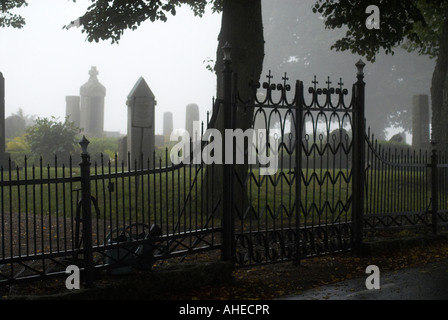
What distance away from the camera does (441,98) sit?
17.4 m

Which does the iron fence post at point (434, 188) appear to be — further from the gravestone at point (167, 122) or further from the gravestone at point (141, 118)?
the gravestone at point (167, 122)

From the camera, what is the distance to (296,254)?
26.6 feet

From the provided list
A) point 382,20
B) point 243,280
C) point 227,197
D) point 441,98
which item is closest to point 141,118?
point 382,20

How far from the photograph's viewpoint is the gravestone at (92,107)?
32281 mm

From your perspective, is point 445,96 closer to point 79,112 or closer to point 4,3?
point 4,3

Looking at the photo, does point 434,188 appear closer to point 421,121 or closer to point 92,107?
point 421,121

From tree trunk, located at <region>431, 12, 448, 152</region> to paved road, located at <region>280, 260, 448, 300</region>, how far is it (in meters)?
9.84

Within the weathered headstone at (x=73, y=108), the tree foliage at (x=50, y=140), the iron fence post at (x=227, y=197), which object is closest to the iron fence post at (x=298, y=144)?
the iron fence post at (x=227, y=197)

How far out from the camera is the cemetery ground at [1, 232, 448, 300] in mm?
6039

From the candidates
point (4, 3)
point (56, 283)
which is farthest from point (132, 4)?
point (56, 283)

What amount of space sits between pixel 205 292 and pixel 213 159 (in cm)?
165

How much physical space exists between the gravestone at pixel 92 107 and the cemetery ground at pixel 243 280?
24.5 metres

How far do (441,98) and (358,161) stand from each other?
9.90m
